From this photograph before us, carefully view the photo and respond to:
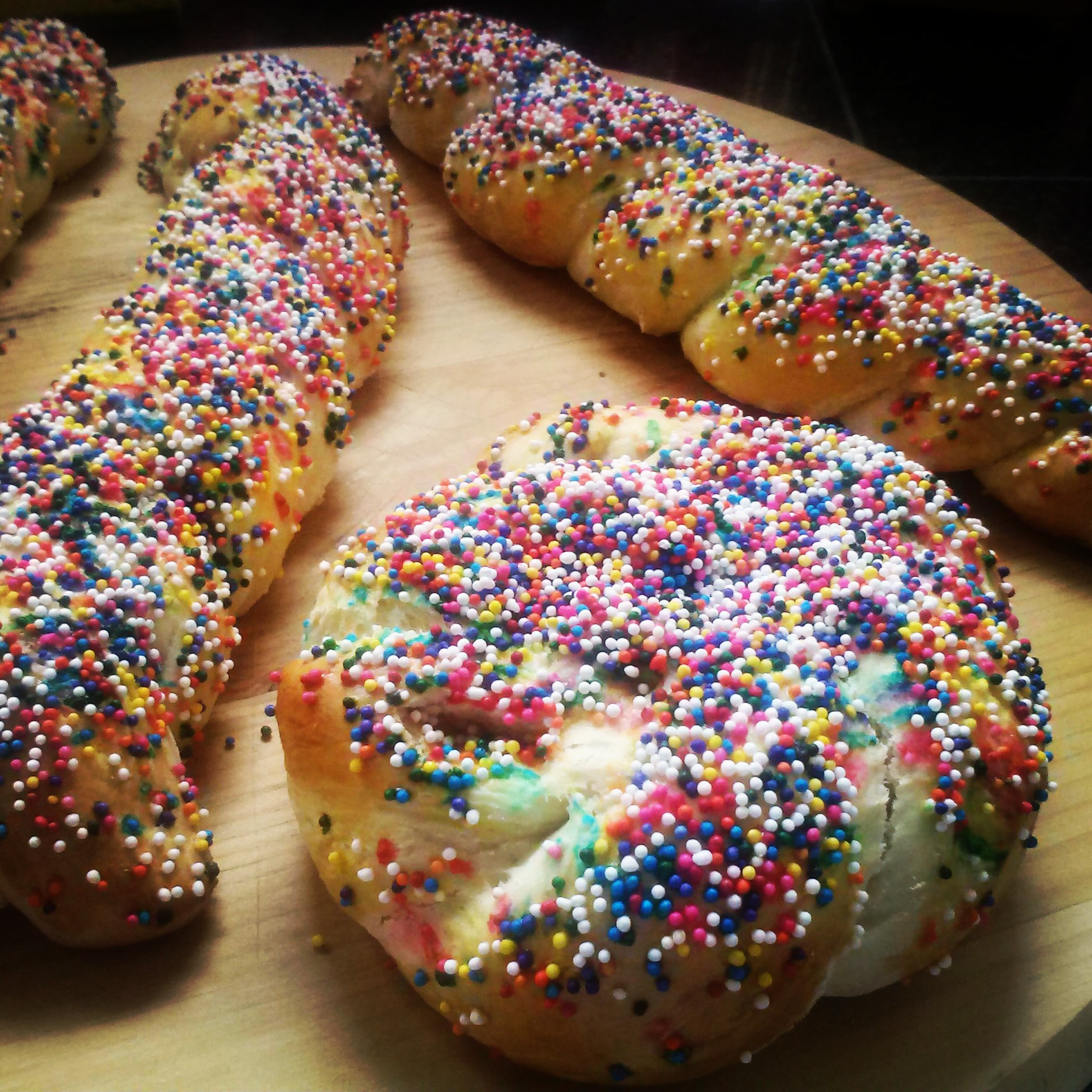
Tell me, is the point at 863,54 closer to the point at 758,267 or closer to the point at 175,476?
the point at 758,267

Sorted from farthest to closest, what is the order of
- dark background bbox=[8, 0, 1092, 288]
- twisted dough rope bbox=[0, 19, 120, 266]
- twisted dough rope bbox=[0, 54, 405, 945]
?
1. dark background bbox=[8, 0, 1092, 288]
2. twisted dough rope bbox=[0, 19, 120, 266]
3. twisted dough rope bbox=[0, 54, 405, 945]

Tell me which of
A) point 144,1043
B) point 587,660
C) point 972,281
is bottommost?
point 144,1043

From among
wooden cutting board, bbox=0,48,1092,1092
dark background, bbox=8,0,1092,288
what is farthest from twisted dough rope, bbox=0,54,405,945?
dark background, bbox=8,0,1092,288

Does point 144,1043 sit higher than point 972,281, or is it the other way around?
point 972,281

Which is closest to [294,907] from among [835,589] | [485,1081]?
[485,1081]

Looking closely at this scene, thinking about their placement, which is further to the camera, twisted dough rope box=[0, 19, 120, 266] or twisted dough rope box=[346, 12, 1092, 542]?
twisted dough rope box=[0, 19, 120, 266]

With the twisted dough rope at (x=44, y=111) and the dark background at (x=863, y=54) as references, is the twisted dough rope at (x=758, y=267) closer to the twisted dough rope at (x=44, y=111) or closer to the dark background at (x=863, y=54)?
the twisted dough rope at (x=44, y=111)

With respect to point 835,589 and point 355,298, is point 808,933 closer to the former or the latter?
point 835,589

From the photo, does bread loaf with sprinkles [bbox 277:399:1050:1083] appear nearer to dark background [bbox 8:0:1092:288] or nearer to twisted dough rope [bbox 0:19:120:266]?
twisted dough rope [bbox 0:19:120:266]

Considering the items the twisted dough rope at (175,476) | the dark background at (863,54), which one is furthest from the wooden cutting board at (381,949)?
the dark background at (863,54)
